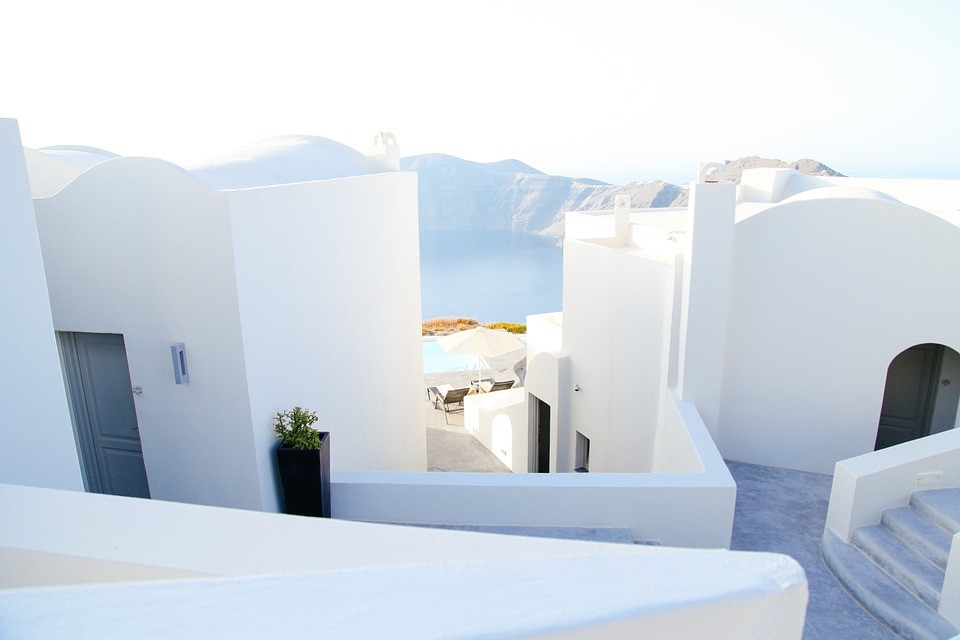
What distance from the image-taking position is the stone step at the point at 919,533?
546 cm

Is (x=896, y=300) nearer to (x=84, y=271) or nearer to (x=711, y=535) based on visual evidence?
(x=711, y=535)

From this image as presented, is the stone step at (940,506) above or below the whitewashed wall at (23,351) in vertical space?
below

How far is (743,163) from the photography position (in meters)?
34.5

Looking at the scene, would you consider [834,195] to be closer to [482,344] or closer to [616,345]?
[616,345]

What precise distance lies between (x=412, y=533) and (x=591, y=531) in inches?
179

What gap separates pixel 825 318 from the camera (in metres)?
7.90

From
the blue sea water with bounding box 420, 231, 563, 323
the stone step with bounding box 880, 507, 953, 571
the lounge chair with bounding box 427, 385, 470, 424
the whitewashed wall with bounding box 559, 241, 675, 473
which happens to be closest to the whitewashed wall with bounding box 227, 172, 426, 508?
the whitewashed wall with bounding box 559, 241, 675, 473

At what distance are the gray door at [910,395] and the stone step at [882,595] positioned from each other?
403cm

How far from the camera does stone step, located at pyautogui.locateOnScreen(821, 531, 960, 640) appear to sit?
4.92 meters

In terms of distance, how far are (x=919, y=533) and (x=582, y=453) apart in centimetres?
643

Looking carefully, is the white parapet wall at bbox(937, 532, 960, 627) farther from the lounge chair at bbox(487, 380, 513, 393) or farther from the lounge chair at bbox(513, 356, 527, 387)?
the lounge chair at bbox(513, 356, 527, 387)

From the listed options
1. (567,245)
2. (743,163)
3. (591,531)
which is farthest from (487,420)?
(743,163)

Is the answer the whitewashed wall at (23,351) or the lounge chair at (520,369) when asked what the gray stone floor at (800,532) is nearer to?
the whitewashed wall at (23,351)

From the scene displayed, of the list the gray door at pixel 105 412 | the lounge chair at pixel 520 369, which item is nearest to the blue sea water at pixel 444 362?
the lounge chair at pixel 520 369
